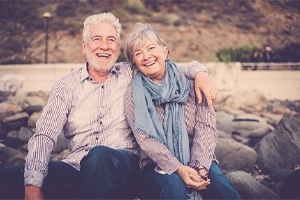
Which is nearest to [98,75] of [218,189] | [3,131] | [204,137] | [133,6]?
[204,137]

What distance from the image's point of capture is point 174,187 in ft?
7.59

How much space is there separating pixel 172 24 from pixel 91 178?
76.2 feet

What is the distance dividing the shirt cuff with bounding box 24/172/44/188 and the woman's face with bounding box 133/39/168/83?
3.92 ft

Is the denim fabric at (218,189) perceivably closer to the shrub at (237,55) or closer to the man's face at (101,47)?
the man's face at (101,47)

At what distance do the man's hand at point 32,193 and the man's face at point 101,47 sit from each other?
3.76ft

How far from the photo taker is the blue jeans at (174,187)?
2.30 metres

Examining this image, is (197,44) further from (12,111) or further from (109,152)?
(109,152)

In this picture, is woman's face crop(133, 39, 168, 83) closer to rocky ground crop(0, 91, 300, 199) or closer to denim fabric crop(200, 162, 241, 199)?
denim fabric crop(200, 162, 241, 199)

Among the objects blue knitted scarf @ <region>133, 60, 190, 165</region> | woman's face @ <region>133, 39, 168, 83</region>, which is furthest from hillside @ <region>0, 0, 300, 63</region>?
blue knitted scarf @ <region>133, 60, 190, 165</region>

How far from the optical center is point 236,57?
14.5m

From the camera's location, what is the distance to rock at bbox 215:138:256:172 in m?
4.31

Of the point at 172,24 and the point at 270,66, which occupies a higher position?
the point at 172,24

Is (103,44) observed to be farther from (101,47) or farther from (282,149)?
(282,149)

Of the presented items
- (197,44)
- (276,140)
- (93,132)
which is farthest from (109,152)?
(197,44)
